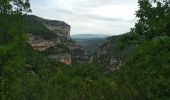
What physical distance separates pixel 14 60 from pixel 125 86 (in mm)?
9523

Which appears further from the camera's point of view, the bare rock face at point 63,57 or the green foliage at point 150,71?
the bare rock face at point 63,57

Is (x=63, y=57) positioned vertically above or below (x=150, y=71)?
below

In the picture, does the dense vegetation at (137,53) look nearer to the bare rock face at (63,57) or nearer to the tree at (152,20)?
the tree at (152,20)

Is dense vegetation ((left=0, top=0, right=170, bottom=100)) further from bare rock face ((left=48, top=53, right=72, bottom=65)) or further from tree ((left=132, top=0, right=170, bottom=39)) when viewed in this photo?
bare rock face ((left=48, top=53, right=72, bottom=65))

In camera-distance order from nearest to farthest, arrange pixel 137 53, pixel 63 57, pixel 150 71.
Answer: pixel 150 71, pixel 137 53, pixel 63 57

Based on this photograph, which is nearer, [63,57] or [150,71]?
[150,71]

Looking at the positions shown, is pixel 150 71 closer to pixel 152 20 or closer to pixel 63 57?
pixel 152 20

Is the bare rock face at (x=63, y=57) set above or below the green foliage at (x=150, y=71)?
below

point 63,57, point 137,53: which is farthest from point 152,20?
point 63,57

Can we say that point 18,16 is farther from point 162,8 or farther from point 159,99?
point 159,99

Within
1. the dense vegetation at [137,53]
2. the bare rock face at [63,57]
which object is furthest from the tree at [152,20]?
the bare rock face at [63,57]

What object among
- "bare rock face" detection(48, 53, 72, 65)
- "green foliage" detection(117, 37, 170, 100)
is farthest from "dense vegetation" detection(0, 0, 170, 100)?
"bare rock face" detection(48, 53, 72, 65)

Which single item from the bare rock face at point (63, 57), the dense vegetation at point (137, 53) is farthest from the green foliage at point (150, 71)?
the bare rock face at point (63, 57)

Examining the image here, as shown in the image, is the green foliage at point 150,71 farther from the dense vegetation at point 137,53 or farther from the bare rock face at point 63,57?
the bare rock face at point 63,57
